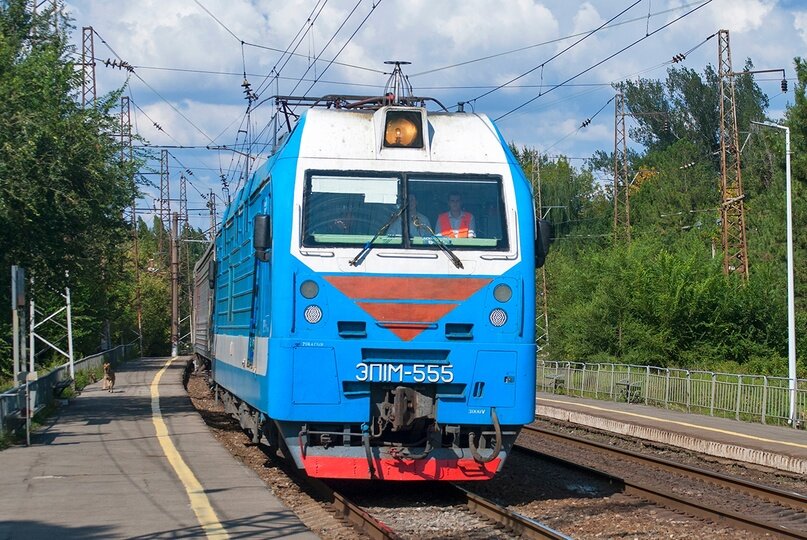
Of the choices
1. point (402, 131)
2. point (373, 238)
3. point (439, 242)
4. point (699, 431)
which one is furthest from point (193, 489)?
point (699, 431)

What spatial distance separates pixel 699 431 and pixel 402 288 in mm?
10302

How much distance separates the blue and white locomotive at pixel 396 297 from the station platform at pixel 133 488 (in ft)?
3.31

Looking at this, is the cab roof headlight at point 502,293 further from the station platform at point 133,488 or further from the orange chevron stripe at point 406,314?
the station platform at point 133,488

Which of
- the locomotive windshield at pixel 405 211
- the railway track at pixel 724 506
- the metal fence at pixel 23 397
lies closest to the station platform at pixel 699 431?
the railway track at pixel 724 506

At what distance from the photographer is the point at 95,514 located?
9.37m

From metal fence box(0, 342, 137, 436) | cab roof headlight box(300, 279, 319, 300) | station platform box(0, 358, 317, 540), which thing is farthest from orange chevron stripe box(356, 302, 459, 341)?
metal fence box(0, 342, 137, 436)

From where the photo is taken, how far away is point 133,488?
10.8 metres

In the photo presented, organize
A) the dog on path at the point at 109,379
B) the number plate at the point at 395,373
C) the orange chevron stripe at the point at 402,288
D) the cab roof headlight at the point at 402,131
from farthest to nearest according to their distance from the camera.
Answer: the dog on path at the point at 109,379 → the cab roof headlight at the point at 402,131 → the orange chevron stripe at the point at 402,288 → the number plate at the point at 395,373

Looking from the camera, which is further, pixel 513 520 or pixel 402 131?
pixel 402 131

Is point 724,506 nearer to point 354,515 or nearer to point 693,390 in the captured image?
point 354,515

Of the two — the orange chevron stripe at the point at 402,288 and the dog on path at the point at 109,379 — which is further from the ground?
the orange chevron stripe at the point at 402,288

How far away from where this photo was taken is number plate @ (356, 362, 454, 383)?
10.2 metres

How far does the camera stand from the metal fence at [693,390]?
2225 cm

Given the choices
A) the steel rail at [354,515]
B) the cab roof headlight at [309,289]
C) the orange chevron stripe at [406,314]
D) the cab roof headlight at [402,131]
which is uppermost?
the cab roof headlight at [402,131]
